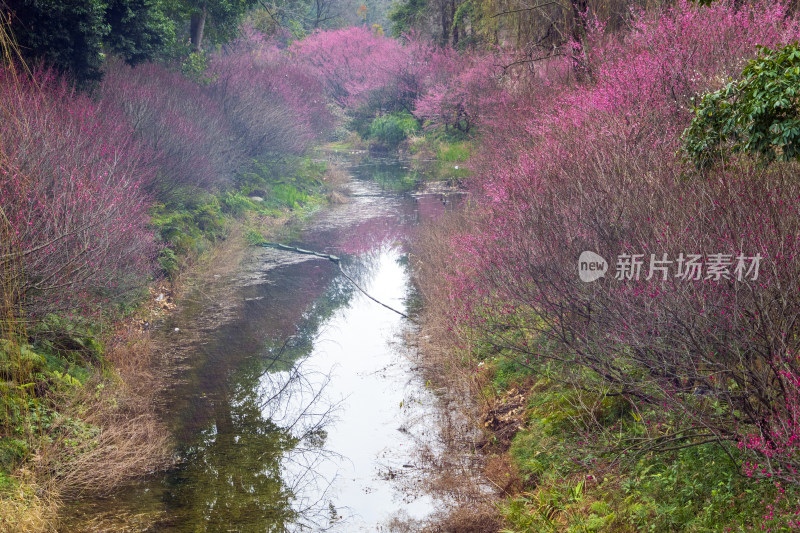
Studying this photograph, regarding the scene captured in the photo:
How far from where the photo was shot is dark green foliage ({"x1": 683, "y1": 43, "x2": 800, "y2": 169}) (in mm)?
5230

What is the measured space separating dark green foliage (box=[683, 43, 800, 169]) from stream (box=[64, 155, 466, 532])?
4687 millimetres

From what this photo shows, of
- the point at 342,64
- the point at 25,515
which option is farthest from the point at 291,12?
the point at 25,515

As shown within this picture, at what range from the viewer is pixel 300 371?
34.3 ft

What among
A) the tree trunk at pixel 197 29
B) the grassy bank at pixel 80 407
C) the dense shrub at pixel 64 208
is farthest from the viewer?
the tree trunk at pixel 197 29

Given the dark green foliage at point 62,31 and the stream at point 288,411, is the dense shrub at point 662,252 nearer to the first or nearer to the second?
the stream at point 288,411

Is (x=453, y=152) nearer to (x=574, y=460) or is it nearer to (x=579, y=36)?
(x=579, y=36)

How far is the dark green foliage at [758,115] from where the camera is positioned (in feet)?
17.2

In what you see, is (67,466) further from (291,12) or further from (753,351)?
(291,12)

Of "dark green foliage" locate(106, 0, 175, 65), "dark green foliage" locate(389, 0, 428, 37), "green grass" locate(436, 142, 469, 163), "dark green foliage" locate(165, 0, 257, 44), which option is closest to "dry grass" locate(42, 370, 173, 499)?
"dark green foliage" locate(106, 0, 175, 65)

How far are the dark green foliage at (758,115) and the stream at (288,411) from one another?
4.69m

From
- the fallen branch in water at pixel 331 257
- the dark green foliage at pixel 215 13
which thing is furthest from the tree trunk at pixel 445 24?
the fallen branch in water at pixel 331 257

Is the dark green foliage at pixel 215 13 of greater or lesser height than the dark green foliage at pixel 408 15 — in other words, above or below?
below

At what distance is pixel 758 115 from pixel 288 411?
6.91 meters

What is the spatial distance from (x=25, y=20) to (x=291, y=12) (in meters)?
31.2
